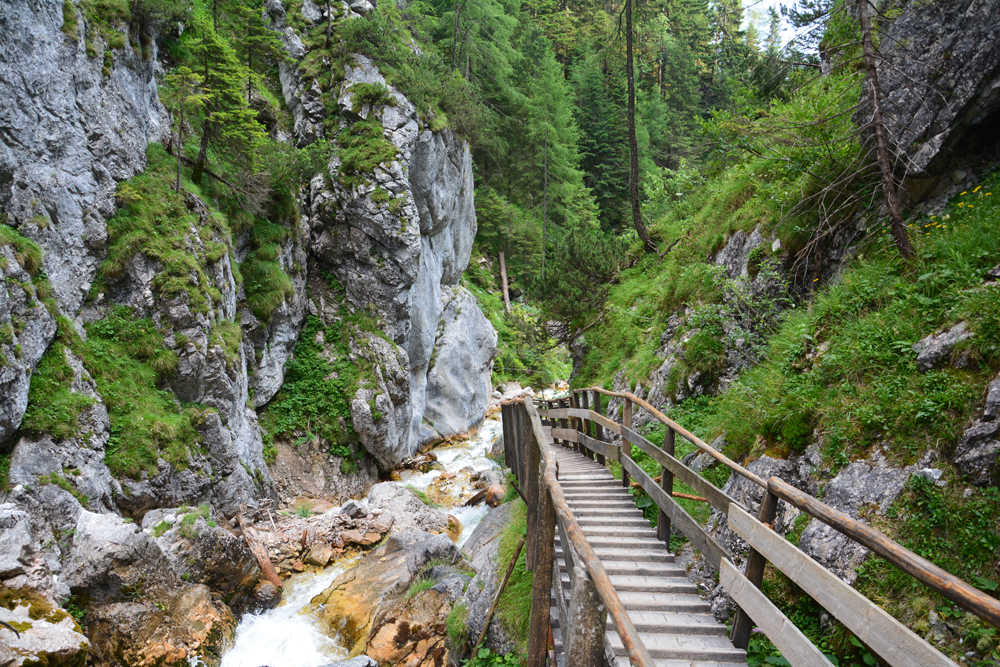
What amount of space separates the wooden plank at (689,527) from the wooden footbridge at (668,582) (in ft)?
0.05

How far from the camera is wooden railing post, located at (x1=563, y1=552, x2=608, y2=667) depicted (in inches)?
79.3

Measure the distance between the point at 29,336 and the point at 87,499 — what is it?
2.86 meters

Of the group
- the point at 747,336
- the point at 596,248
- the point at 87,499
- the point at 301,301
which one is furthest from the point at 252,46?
the point at 747,336

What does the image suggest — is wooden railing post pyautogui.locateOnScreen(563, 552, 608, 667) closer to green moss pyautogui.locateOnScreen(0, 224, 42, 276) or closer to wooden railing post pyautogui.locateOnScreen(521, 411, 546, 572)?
wooden railing post pyautogui.locateOnScreen(521, 411, 546, 572)

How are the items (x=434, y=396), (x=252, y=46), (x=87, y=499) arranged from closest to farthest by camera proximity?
1. (x=87, y=499)
2. (x=252, y=46)
3. (x=434, y=396)

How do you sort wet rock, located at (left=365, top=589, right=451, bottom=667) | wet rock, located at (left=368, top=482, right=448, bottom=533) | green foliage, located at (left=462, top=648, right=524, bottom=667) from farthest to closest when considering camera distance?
1. wet rock, located at (left=368, top=482, right=448, bottom=533)
2. wet rock, located at (left=365, top=589, right=451, bottom=667)
3. green foliage, located at (left=462, top=648, right=524, bottom=667)

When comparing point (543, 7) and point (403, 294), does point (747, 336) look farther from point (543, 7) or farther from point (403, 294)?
point (543, 7)

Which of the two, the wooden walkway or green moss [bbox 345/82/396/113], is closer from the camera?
the wooden walkway

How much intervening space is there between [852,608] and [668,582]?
2.09m

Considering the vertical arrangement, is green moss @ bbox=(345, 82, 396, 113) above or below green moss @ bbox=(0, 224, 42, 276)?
above

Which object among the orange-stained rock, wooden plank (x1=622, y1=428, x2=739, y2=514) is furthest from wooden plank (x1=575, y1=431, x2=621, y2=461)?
the orange-stained rock

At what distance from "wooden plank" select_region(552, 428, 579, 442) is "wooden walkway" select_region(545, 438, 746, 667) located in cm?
334

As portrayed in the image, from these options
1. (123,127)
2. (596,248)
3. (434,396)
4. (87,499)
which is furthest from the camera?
(434,396)

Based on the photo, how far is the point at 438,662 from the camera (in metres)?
6.37
